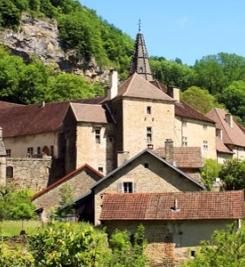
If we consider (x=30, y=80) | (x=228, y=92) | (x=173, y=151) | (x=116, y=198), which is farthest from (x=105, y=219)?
(x=228, y=92)

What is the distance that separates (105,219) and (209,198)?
546cm

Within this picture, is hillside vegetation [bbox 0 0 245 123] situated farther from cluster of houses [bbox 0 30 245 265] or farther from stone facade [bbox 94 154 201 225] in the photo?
stone facade [bbox 94 154 201 225]

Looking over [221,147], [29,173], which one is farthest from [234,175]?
[221,147]

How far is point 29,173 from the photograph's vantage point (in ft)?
177

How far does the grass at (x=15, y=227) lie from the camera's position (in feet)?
125

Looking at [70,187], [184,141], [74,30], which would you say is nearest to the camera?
[70,187]

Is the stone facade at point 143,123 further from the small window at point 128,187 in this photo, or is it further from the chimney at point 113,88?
the small window at point 128,187

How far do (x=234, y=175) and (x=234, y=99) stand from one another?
82.3 metres

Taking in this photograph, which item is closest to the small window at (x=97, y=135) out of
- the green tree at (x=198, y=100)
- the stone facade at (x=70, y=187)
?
the stone facade at (x=70, y=187)

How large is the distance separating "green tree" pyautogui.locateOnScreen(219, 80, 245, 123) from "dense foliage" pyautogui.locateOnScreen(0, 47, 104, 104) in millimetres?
42252

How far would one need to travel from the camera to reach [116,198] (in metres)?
41.5

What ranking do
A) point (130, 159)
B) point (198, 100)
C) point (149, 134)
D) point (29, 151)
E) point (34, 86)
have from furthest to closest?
point (198, 100)
point (34, 86)
point (29, 151)
point (149, 134)
point (130, 159)

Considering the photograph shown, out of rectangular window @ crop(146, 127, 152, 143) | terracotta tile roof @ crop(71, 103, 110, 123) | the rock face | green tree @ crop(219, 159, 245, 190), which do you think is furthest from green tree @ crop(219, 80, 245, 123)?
green tree @ crop(219, 159, 245, 190)

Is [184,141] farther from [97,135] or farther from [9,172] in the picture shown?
[9,172]
